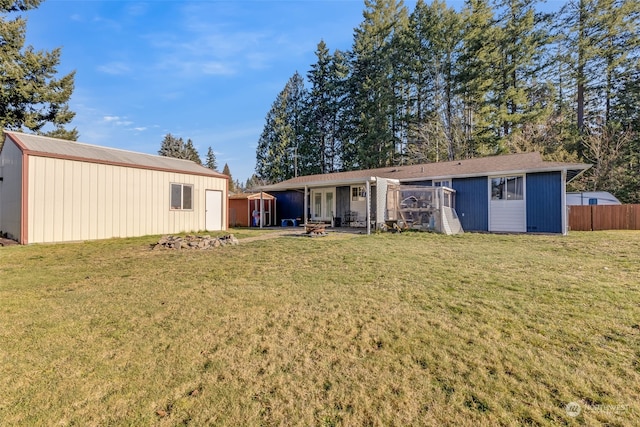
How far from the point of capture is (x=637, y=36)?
19344mm

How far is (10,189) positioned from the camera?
10.0 metres

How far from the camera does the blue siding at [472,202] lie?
13164 millimetres

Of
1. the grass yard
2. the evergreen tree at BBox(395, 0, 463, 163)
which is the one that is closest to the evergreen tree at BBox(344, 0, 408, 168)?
the evergreen tree at BBox(395, 0, 463, 163)

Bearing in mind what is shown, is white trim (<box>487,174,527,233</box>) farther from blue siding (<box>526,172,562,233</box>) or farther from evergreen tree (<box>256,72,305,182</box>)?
evergreen tree (<box>256,72,305,182</box>)

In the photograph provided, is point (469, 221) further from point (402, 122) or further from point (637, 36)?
point (637, 36)

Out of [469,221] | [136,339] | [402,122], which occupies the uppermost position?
[402,122]

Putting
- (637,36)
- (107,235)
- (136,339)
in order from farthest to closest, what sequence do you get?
1. (637,36)
2. (107,235)
3. (136,339)

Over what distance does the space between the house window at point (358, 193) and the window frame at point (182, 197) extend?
328 inches

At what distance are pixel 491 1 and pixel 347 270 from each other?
26435 millimetres

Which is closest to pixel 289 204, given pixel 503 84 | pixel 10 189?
pixel 10 189

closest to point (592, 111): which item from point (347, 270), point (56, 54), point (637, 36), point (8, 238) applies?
point (637, 36)

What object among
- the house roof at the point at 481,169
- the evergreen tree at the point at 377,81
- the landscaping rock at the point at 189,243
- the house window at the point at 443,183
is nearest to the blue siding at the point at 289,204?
the house roof at the point at 481,169

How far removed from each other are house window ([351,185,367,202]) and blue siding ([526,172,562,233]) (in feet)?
24.3

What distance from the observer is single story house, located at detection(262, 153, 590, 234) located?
11562 millimetres
